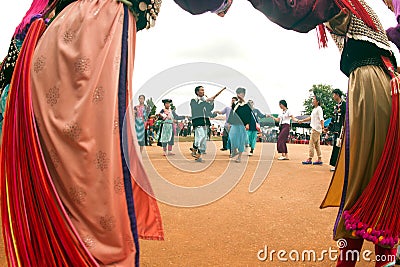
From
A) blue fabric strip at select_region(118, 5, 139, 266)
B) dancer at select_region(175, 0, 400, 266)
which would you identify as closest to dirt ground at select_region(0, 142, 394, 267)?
dancer at select_region(175, 0, 400, 266)

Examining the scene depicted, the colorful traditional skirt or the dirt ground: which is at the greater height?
the colorful traditional skirt

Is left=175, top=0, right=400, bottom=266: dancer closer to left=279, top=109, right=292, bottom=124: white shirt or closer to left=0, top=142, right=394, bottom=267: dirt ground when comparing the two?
left=0, top=142, right=394, bottom=267: dirt ground

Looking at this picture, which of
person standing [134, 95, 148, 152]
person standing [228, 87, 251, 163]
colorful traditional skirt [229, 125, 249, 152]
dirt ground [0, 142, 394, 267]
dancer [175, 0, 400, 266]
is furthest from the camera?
colorful traditional skirt [229, 125, 249, 152]

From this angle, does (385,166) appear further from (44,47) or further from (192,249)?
(44,47)

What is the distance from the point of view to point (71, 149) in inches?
62.2

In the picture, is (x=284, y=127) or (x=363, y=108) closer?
(x=363, y=108)

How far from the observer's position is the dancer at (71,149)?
1.52 meters

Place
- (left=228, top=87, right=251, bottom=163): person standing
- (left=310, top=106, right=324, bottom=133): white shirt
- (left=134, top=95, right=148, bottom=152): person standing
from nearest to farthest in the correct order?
(left=134, top=95, right=148, bottom=152): person standing
(left=228, top=87, right=251, bottom=163): person standing
(left=310, top=106, right=324, bottom=133): white shirt

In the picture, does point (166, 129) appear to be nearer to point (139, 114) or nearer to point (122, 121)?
point (139, 114)

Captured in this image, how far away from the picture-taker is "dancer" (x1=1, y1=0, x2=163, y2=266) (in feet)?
4.98

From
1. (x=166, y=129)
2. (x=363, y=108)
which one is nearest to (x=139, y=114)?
(x=363, y=108)

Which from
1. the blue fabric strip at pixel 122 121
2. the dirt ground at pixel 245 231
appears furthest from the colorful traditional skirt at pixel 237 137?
the blue fabric strip at pixel 122 121

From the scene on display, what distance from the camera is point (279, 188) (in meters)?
5.23

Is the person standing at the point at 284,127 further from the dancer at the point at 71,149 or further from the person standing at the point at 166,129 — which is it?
the dancer at the point at 71,149
